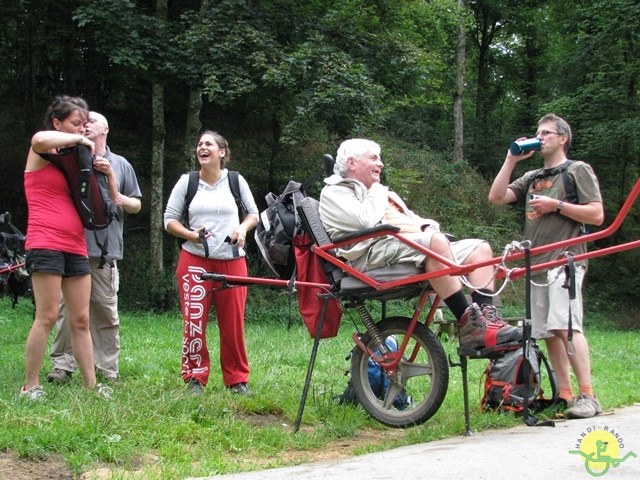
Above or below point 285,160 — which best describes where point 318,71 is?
above

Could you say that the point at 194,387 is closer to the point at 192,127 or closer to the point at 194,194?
the point at 194,194

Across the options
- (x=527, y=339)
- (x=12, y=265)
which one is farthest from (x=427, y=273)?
(x=12, y=265)

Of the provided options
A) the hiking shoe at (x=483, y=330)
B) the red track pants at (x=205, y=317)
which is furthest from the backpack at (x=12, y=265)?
the hiking shoe at (x=483, y=330)

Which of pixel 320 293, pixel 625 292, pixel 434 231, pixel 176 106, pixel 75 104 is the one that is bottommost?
pixel 625 292

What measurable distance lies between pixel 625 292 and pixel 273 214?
69.6ft

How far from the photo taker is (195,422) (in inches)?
175

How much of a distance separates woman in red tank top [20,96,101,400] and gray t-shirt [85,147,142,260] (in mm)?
435

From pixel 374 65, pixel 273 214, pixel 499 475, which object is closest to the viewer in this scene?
pixel 499 475

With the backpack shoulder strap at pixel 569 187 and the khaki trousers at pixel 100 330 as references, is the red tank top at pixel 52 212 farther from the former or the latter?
the backpack shoulder strap at pixel 569 187

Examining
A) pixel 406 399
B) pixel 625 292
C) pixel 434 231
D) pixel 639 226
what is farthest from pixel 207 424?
pixel 639 226

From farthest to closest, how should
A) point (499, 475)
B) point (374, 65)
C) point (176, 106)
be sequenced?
1. point (176, 106)
2. point (374, 65)
3. point (499, 475)

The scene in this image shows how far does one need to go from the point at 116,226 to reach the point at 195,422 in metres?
1.88

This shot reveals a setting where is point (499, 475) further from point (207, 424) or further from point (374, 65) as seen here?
point (374, 65)

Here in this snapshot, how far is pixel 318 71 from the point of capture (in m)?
14.0
